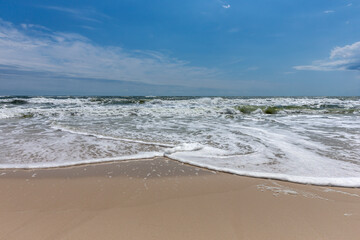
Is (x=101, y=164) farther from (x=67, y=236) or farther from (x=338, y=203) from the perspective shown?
(x=338, y=203)

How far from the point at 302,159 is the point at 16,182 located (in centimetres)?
490

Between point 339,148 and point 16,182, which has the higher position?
point 339,148

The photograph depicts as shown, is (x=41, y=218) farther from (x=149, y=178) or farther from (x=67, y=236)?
(x=149, y=178)

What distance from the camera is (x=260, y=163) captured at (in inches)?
141

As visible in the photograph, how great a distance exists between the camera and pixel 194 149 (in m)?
4.51

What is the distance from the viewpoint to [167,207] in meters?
2.14

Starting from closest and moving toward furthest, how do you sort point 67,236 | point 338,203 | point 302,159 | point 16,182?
point 67,236
point 338,203
point 16,182
point 302,159

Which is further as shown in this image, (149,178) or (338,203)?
(149,178)

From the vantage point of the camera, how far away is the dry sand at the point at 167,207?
1722 mm

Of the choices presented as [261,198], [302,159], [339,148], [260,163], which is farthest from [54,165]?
[339,148]

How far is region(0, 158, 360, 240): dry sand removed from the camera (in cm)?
172

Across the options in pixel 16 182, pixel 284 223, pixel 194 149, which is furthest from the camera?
pixel 194 149

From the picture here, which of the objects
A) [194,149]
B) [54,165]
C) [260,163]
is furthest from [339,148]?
[54,165]

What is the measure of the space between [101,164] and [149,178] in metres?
1.15
